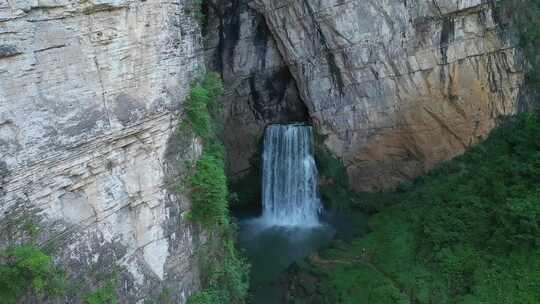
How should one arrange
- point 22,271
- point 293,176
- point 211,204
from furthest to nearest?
point 293,176 < point 211,204 < point 22,271

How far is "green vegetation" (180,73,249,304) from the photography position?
880 centimetres

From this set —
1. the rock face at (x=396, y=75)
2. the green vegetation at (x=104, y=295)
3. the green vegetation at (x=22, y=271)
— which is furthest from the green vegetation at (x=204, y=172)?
the rock face at (x=396, y=75)

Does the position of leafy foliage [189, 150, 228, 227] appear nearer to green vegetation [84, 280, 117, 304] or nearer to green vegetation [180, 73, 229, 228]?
green vegetation [180, 73, 229, 228]

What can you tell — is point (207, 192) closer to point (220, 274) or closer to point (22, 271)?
point (220, 274)

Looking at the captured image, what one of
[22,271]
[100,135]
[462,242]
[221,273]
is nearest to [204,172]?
[221,273]

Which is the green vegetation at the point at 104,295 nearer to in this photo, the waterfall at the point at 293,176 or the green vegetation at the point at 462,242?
the green vegetation at the point at 462,242

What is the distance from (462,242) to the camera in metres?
10.8

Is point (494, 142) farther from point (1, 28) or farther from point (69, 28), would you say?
point (1, 28)

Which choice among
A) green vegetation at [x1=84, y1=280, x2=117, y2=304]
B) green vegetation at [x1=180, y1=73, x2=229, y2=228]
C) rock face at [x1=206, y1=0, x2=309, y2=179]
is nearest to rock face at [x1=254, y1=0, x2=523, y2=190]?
rock face at [x1=206, y1=0, x2=309, y2=179]

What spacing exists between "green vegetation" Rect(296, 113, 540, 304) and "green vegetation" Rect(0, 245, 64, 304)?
634cm

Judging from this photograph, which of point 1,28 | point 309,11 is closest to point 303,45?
point 309,11

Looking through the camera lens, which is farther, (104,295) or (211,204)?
(211,204)

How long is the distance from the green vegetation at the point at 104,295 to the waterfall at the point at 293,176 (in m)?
8.16

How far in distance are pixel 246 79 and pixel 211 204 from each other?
7.94 metres
